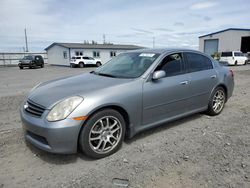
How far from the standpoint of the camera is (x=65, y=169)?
2.81 m

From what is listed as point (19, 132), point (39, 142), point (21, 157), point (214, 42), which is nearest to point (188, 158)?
point (39, 142)

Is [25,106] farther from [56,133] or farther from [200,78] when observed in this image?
[200,78]

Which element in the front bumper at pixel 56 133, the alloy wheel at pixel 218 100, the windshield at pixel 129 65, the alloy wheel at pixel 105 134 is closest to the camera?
the front bumper at pixel 56 133

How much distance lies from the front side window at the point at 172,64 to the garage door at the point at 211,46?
34.4m

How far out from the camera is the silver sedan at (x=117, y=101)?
2744 mm

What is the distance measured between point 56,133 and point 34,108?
23.0 inches

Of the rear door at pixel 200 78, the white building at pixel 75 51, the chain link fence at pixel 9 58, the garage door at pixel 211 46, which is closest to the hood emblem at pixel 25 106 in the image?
the rear door at pixel 200 78

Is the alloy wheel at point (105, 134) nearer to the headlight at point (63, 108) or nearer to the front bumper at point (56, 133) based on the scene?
the front bumper at point (56, 133)

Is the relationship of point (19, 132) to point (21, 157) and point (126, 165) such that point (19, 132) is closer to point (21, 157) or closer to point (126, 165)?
point (21, 157)

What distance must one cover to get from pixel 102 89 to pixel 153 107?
0.99 m

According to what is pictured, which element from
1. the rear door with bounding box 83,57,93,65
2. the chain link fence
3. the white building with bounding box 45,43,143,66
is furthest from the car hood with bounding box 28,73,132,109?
the chain link fence

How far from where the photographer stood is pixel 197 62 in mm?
4430

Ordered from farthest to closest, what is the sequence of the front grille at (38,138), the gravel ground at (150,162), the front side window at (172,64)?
the front side window at (172,64), the front grille at (38,138), the gravel ground at (150,162)

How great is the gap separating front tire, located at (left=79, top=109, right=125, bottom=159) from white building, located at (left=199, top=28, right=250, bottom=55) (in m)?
35.4
